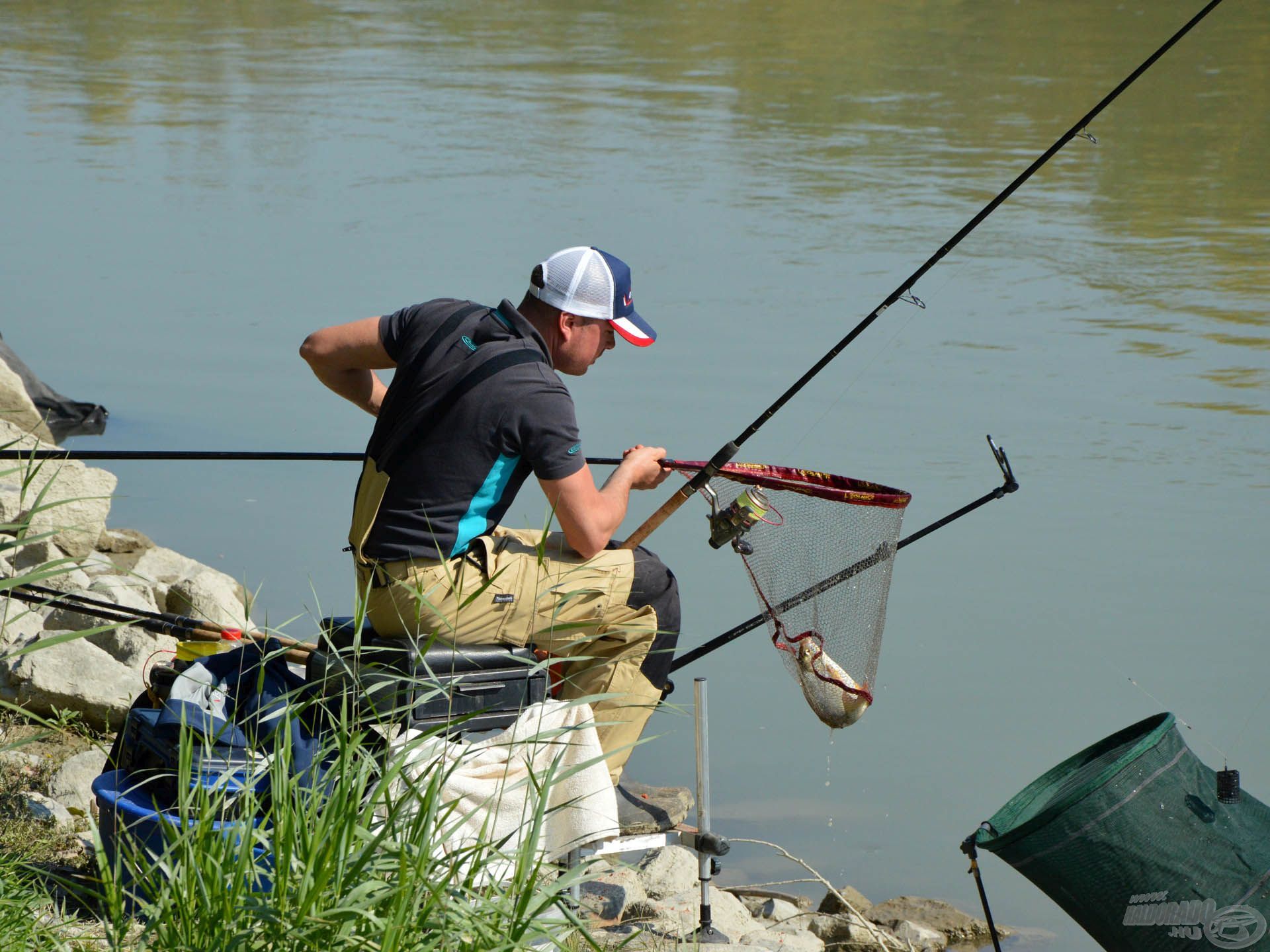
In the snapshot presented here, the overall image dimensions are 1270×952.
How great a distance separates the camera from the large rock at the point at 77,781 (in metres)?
3.57

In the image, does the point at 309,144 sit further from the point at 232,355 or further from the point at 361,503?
the point at 361,503

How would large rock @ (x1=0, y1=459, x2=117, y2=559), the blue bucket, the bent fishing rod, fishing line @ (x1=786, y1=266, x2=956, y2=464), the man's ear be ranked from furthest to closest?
fishing line @ (x1=786, y1=266, x2=956, y2=464) < large rock @ (x1=0, y1=459, x2=117, y2=559) < the man's ear < the bent fishing rod < the blue bucket

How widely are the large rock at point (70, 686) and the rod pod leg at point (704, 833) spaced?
5.23 feet

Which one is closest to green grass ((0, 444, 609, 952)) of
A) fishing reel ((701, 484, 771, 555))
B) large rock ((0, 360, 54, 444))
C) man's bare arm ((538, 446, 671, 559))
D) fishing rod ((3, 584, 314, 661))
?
fishing rod ((3, 584, 314, 661))

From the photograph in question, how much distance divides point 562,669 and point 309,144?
10.4m

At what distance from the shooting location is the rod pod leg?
126 inches

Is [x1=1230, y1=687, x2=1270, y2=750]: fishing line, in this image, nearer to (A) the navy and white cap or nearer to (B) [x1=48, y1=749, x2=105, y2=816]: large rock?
(A) the navy and white cap

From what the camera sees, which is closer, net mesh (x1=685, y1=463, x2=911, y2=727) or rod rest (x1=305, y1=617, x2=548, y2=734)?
rod rest (x1=305, y1=617, x2=548, y2=734)

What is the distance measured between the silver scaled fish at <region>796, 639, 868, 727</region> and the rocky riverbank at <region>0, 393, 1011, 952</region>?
40cm

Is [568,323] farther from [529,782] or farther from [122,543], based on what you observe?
[122,543]

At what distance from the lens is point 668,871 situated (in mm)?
3861

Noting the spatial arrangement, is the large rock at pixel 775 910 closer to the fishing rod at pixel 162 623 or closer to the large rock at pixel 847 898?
the large rock at pixel 847 898

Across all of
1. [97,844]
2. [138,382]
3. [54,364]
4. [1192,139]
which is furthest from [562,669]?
[1192,139]

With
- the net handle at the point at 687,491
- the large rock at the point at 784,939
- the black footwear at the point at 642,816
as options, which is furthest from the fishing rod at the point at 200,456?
the large rock at the point at 784,939
